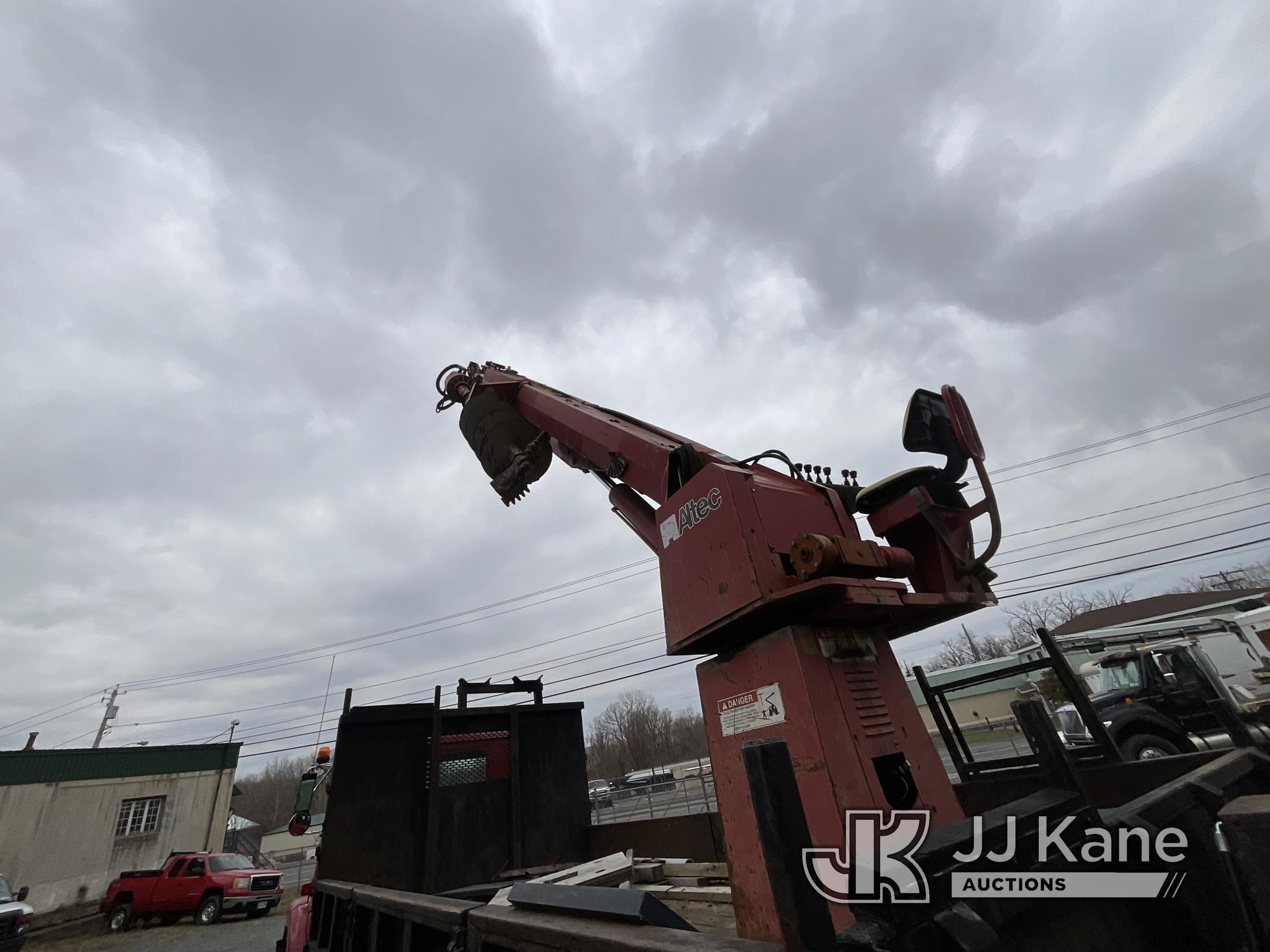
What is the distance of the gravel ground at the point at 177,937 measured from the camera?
11.9 m

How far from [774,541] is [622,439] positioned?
1.99m

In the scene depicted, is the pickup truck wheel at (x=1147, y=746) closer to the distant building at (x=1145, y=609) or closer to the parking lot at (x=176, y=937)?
the parking lot at (x=176, y=937)

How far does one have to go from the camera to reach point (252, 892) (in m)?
15.2

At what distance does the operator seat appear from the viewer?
3.20 metres

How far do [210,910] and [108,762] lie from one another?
10.0 meters

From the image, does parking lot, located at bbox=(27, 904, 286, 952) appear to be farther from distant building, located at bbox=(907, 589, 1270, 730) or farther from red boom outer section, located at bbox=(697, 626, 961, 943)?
distant building, located at bbox=(907, 589, 1270, 730)

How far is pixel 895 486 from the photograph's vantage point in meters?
3.27

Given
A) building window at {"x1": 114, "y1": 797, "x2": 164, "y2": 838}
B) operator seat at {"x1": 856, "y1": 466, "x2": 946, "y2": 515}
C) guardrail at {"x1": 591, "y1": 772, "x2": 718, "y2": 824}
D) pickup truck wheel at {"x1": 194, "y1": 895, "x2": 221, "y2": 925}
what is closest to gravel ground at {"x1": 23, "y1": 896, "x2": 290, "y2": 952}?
pickup truck wheel at {"x1": 194, "y1": 895, "x2": 221, "y2": 925}

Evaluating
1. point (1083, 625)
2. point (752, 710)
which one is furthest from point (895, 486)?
point (1083, 625)

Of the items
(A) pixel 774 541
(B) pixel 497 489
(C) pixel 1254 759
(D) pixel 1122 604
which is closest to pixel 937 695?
(C) pixel 1254 759

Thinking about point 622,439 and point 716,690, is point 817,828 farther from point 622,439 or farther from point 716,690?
point 622,439

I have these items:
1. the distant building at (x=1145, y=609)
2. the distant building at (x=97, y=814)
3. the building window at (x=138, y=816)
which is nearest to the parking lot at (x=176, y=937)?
the distant building at (x=97, y=814)

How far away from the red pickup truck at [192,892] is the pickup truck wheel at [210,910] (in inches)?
0.6

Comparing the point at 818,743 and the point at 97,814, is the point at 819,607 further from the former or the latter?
the point at 97,814
